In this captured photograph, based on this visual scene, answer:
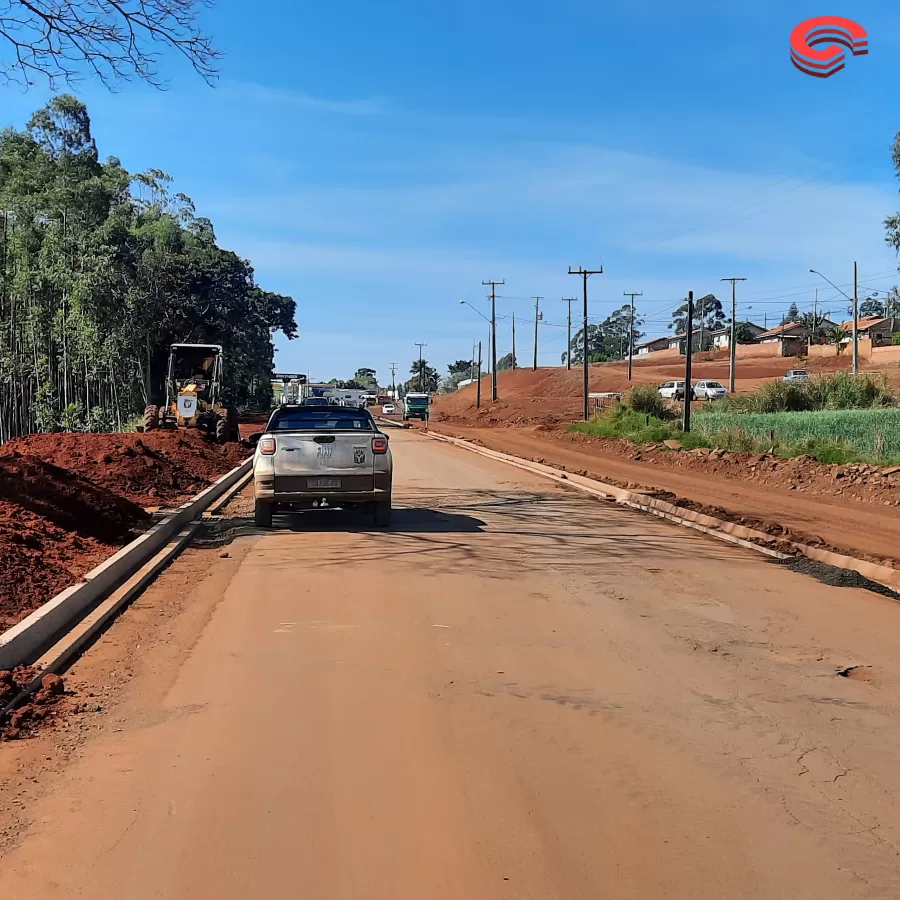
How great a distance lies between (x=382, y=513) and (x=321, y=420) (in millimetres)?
1917

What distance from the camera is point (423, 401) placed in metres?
70.5

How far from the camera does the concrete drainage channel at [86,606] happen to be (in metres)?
6.55

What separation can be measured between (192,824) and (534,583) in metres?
5.79

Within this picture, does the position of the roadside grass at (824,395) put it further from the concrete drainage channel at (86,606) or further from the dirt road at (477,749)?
the concrete drainage channel at (86,606)

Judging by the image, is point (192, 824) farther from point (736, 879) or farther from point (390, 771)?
point (736, 879)

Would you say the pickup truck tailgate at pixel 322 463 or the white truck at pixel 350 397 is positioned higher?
the white truck at pixel 350 397

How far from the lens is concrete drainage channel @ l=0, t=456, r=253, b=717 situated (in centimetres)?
655

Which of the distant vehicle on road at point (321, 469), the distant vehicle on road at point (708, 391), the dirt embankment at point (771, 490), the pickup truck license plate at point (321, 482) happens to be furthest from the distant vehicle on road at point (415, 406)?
the pickup truck license plate at point (321, 482)

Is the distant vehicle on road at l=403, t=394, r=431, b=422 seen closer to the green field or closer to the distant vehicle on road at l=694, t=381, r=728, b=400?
the distant vehicle on road at l=694, t=381, r=728, b=400

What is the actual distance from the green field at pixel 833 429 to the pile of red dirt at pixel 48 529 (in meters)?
17.2

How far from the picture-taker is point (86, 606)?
8.28 m

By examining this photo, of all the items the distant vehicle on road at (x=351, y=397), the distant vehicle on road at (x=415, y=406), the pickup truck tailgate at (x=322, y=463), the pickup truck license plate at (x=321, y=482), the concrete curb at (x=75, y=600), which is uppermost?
the distant vehicle on road at (x=351, y=397)

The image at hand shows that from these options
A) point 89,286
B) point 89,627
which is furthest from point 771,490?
point 89,286

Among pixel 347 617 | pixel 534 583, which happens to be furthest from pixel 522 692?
pixel 534 583
